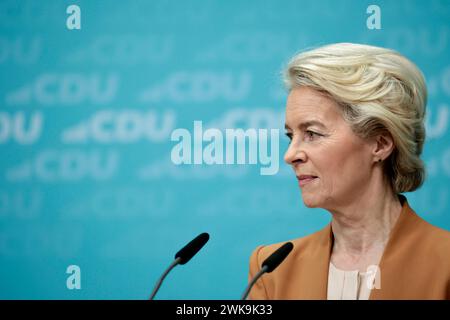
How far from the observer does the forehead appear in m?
1.60

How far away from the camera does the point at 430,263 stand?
154 cm

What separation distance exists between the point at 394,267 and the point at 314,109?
0.43m

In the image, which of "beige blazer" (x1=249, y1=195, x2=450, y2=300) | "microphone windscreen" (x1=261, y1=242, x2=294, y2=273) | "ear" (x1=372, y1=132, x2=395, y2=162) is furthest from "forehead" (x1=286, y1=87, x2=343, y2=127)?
"microphone windscreen" (x1=261, y1=242, x2=294, y2=273)

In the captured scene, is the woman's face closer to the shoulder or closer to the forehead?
the forehead

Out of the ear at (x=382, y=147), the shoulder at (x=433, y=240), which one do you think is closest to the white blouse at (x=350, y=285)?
the shoulder at (x=433, y=240)

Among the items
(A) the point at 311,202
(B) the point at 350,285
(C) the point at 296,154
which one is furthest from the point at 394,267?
(C) the point at 296,154

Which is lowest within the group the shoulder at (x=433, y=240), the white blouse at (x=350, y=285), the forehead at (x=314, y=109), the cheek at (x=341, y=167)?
the white blouse at (x=350, y=285)

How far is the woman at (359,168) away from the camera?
156cm

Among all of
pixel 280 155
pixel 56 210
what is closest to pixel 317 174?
pixel 280 155

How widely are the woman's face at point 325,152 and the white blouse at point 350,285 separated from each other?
0.17 metres

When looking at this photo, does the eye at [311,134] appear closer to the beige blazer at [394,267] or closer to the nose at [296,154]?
the nose at [296,154]

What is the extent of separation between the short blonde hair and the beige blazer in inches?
7.6
